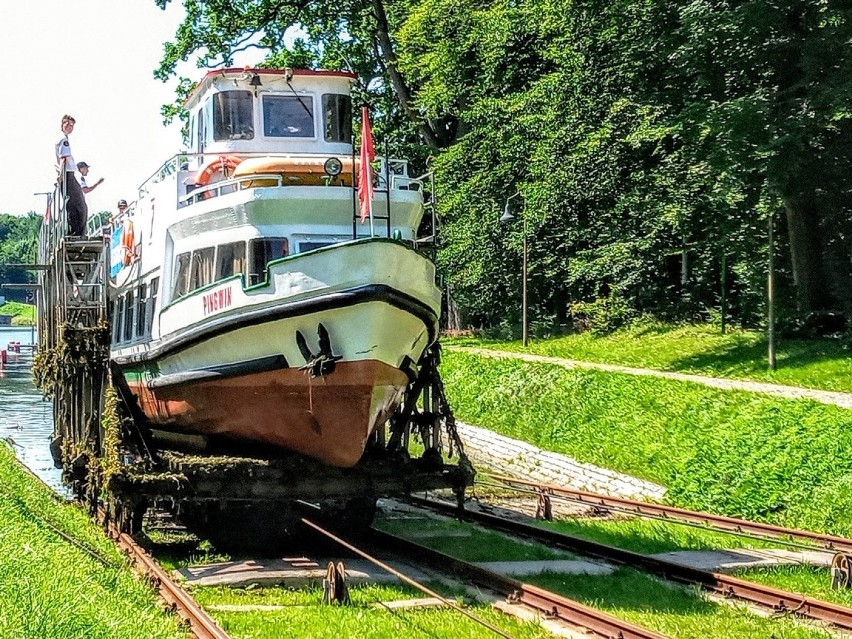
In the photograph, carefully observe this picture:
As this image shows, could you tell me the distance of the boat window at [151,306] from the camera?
50.1 feet

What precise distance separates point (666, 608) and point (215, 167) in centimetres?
832

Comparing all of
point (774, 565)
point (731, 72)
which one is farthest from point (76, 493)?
point (731, 72)

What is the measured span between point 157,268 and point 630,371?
538 inches

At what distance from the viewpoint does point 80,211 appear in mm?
20469

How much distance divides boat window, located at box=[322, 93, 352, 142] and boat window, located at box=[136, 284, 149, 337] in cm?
335

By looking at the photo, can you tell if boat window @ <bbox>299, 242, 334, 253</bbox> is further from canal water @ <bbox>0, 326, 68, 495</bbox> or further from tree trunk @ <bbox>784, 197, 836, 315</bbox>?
tree trunk @ <bbox>784, 197, 836, 315</bbox>

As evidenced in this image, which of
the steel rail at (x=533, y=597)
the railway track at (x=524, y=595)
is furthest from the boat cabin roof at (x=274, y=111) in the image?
the steel rail at (x=533, y=597)

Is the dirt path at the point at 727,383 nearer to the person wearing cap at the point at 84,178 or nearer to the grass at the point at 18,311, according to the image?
the person wearing cap at the point at 84,178

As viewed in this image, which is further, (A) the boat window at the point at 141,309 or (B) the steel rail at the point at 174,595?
(A) the boat window at the point at 141,309

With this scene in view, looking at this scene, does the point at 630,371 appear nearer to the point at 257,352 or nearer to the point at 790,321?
the point at 790,321

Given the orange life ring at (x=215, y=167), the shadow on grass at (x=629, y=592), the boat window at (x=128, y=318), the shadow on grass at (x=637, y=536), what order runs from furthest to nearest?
1. the boat window at (x=128, y=318)
2. the orange life ring at (x=215, y=167)
3. the shadow on grass at (x=637, y=536)
4. the shadow on grass at (x=629, y=592)

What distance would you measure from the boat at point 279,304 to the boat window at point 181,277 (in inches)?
1.0

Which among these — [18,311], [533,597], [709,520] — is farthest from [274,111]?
[18,311]

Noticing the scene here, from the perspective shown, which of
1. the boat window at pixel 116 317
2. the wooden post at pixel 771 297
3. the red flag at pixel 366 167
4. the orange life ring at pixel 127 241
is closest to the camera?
the red flag at pixel 366 167
